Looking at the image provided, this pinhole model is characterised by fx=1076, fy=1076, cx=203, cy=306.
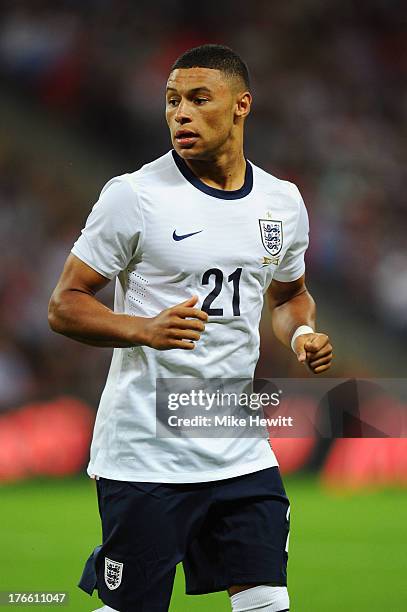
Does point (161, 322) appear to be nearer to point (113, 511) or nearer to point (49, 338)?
point (113, 511)

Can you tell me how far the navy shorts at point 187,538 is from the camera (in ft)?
8.86

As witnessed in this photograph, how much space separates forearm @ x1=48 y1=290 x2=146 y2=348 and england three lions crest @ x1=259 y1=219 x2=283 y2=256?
47 cm

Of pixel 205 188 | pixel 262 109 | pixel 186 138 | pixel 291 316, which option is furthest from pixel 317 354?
pixel 262 109

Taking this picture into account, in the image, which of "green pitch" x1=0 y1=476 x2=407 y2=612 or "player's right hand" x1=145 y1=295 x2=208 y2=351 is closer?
"player's right hand" x1=145 y1=295 x2=208 y2=351

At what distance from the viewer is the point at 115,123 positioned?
820cm

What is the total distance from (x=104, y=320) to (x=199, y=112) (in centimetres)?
63

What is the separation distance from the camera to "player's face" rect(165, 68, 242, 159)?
2834mm

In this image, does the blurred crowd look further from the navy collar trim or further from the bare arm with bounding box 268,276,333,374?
the navy collar trim

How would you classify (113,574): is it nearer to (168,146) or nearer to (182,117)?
(182,117)

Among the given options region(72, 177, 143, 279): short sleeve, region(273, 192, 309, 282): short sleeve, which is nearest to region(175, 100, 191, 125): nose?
region(72, 177, 143, 279): short sleeve

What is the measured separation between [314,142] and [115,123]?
1.52 meters

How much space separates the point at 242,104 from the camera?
3.00 m

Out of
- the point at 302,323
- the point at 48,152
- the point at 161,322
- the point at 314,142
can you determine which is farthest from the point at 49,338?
the point at 161,322

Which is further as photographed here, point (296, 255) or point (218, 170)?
point (296, 255)
